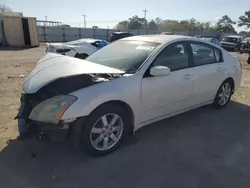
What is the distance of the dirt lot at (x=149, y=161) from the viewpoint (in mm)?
2785

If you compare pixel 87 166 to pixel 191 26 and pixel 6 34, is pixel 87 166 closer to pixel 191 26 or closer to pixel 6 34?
pixel 6 34

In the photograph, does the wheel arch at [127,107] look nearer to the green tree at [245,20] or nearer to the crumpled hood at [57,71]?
the crumpled hood at [57,71]

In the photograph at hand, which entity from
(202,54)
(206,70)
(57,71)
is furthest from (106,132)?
(202,54)

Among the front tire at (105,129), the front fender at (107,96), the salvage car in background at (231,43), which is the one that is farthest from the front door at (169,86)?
the salvage car in background at (231,43)

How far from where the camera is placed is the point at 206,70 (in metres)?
4.52

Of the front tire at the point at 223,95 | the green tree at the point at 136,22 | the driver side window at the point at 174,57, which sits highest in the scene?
the green tree at the point at 136,22

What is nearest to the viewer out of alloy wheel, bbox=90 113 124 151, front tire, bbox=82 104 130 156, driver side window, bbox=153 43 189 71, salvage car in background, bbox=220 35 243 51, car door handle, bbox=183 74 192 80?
front tire, bbox=82 104 130 156

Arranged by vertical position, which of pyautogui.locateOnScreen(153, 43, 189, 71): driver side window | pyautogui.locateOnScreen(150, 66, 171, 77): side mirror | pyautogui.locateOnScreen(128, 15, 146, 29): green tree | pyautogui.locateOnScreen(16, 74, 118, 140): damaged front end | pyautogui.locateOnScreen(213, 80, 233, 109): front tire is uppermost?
pyautogui.locateOnScreen(128, 15, 146, 29): green tree

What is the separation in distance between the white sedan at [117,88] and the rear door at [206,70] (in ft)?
0.06

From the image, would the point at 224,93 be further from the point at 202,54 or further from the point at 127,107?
the point at 127,107

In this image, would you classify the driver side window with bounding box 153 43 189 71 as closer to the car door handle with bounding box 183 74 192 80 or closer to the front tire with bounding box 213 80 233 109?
the car door handle with bounding box 183 74 192 80

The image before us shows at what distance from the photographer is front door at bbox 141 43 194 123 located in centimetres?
356

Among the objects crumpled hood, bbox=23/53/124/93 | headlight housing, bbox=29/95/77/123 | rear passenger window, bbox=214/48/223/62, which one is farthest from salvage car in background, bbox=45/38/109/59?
headlight housing, bbox=29/95/77/123

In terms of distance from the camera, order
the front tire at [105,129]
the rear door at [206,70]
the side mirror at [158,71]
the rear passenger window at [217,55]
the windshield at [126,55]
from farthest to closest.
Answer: the rear passenger window at [217,55]
the rear door at [206,70]
the windshield at [126,55]
the side mirror at [158,71]
the front tire at [105,129]
